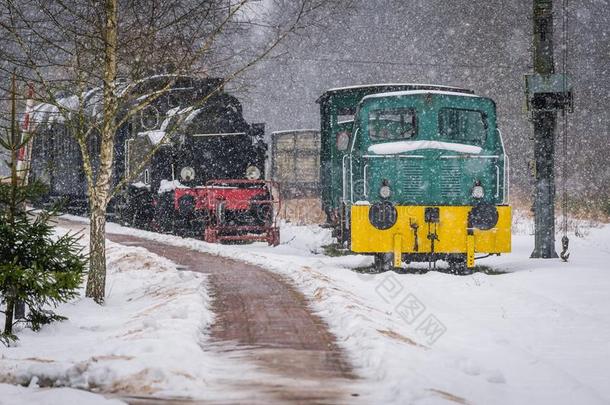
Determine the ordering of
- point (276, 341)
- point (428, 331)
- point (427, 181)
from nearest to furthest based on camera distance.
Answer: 1. point (276, 341)
2. point (428, 331)
3. point (427, 181)

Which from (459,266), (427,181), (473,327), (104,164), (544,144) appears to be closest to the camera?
(473,327)

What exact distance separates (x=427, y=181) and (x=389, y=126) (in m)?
1.23

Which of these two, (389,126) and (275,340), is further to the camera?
(389,126)

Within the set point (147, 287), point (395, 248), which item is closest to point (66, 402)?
point (147, 287)

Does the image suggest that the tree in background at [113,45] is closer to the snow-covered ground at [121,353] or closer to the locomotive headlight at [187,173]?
the snow-covered ground at [121,353]

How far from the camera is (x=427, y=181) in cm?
1117

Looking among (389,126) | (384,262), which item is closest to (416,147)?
(389,126)

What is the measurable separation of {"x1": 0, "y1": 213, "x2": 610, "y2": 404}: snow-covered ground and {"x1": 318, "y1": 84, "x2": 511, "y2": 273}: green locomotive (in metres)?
0.55

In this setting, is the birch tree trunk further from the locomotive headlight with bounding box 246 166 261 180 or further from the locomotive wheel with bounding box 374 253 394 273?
the locomotive headlight with bounding box 246 166 261 180

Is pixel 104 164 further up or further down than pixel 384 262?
further up

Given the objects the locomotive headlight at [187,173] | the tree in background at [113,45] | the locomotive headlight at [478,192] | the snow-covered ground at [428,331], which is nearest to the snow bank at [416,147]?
the locomotive headlight at [478,192]

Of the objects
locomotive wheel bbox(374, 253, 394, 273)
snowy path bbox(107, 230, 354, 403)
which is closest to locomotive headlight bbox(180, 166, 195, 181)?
snowy path bbox(107, 230, 354, 403)

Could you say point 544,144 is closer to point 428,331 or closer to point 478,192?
point 478,192

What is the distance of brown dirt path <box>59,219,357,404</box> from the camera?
454 centimetres
